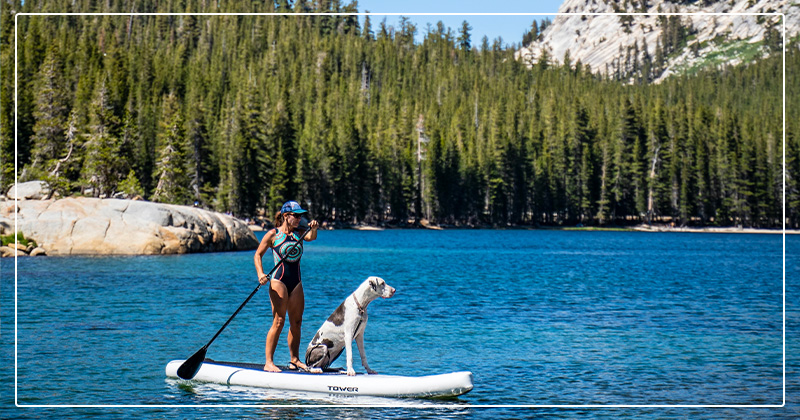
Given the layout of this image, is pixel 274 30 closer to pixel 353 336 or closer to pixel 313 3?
pixel 313 3

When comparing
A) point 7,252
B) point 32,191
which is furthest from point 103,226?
point 32,191

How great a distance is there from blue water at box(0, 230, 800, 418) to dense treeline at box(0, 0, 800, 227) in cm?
2692

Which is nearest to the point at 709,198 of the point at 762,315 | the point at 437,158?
the point at 437,158

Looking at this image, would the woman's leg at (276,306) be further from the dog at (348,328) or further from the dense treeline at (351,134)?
the dense treeline at (351,134)

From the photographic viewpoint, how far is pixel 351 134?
98375 mm

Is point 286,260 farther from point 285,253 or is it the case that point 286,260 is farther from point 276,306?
point 276,306

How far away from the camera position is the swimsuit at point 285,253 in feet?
32.2

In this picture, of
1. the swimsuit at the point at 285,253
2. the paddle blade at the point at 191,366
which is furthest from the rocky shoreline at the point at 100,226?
the swimsuit at the point at 285,253

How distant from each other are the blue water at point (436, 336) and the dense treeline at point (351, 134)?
2692cm

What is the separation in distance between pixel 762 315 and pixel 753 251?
41.4 m

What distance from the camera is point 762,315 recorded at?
2283 cm

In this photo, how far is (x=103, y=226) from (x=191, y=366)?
27445 mm

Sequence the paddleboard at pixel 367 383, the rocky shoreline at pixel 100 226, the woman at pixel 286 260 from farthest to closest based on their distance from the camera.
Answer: the rocky shoreline at pixel 100 226 → the paddleboard at pixel 367 383 → the woman at pixel 286 260

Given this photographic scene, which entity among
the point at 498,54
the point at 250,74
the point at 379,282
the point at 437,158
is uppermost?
the point at 498,54
